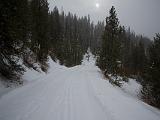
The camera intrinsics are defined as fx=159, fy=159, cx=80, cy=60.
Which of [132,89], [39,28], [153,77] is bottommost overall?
[132,89]

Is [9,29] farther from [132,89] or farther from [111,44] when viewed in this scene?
[132,89]

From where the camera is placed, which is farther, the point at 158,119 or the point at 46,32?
→ the point at 46,32

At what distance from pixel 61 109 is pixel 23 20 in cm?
847

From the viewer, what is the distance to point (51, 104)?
8.94 metres

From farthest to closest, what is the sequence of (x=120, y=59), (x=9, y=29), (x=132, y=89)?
1. (x=132, y=89)
2. (x=120, y=59)
3. (x=9, y=29)

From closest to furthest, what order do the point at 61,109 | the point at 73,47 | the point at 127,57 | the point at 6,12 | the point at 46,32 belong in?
the point at 61,109 → the point at 6,12 → the point at 46,32 → the point at 127,57 → the point at 73,47

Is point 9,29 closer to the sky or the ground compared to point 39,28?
closer to the ground

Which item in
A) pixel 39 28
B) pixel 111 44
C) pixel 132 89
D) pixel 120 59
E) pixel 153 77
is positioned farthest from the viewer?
pixel 132 89

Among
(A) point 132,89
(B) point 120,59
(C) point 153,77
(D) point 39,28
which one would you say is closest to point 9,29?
A: (C) point 153,77

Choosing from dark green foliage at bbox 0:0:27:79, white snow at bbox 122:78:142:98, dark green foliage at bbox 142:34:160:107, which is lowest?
white snow at bbox 122:78:142:98

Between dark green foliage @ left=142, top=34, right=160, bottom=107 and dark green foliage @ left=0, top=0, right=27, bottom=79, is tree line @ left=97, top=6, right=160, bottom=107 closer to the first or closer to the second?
dark green foliage @ left=142, top=34, right=160, bottom=107

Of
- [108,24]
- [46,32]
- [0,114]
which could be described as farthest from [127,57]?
[0,114]

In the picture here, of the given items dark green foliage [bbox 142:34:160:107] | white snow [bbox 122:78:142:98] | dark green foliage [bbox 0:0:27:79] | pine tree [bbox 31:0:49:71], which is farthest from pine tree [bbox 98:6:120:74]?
dark green foliage [bbox 0:0:27:79]

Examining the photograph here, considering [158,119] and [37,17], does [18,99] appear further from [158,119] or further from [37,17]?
[37,17]
